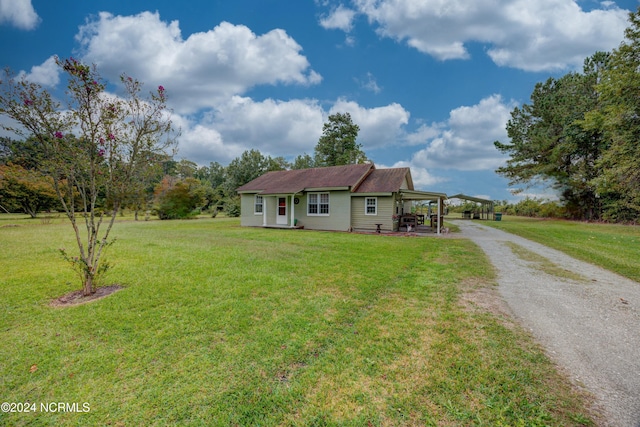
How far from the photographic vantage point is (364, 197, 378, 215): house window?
16969 millimetres

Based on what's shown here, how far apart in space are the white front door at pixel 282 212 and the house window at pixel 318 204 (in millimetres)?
1906

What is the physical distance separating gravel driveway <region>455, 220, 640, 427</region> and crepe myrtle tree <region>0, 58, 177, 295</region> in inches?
259

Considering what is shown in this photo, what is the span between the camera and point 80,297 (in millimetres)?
4941

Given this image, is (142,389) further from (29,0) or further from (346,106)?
(346,106)

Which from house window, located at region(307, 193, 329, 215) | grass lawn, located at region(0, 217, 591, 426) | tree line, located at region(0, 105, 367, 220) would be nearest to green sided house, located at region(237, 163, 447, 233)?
house window, located at region(307, 193, 329, 215)

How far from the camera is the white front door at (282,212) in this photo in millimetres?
19594

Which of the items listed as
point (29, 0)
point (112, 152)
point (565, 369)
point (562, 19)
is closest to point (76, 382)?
point (112, 152)

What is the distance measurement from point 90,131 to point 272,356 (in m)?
4.91

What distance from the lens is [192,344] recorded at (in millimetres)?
3305

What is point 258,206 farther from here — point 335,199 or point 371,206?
point 371,206

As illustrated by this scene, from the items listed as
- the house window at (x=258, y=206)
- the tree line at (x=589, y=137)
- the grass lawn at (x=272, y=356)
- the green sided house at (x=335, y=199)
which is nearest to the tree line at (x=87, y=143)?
the grass lawn at (x=272, y=356)

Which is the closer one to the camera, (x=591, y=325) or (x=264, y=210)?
(x=591, y=325)

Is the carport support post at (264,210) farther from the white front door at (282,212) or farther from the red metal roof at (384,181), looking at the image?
the red metal roof at (384,181)

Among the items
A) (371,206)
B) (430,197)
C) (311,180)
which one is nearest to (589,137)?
(430,197)
